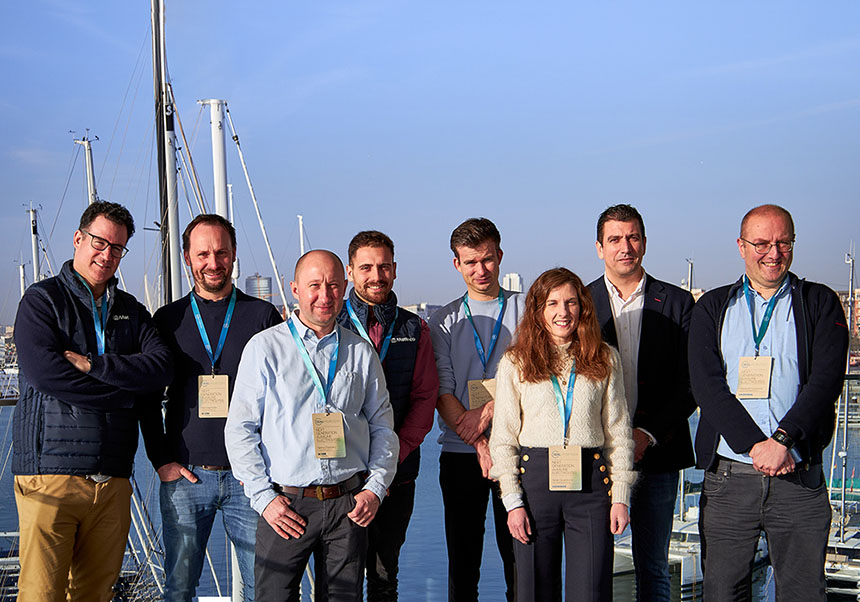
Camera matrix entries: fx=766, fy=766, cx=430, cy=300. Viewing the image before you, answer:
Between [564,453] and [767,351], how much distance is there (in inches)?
33.2

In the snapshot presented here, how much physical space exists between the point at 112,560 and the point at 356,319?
1.23m

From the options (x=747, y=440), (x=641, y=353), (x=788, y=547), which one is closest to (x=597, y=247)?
(x=641, y=353)

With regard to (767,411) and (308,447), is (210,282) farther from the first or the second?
(767,411)

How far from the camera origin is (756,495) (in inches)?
107

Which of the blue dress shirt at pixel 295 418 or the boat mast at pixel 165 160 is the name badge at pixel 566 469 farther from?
the boat mast at pixel 165 160

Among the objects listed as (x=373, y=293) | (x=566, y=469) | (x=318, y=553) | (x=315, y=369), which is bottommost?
(x=318, y=553)

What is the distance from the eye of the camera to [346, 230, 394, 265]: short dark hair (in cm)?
297

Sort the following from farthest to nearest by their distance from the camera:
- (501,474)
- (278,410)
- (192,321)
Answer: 1. (192,321)
2. (501,474)
3. (278,410)

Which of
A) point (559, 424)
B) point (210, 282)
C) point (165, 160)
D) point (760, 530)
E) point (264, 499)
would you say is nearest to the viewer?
point (264, 499)

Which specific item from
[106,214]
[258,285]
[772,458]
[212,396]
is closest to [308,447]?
[212,396]

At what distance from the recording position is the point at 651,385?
3.00m

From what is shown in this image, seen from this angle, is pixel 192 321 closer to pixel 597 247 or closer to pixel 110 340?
pixel 110 340

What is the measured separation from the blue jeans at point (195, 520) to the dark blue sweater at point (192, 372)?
0.27 ft

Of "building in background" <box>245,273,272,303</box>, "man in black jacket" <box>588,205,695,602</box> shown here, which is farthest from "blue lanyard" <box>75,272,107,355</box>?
"building in background" <box>245,273,272,303</box>
